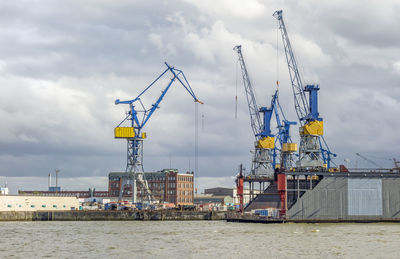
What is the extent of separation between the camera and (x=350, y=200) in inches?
5330

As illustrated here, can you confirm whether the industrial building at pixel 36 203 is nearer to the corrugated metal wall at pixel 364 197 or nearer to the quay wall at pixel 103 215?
the quay wall at pixel 103 215

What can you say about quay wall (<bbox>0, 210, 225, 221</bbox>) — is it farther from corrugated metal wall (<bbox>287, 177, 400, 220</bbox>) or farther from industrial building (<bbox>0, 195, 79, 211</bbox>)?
corrugated metal wall (<bbox>287, 177, 400, 220</bbox>)

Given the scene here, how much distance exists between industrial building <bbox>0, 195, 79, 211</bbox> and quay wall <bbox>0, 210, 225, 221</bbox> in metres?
3.98

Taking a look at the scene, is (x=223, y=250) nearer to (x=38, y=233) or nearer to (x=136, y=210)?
(x=38, y=233)

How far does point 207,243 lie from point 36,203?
284 ft

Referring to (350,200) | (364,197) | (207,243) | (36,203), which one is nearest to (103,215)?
(36,203)

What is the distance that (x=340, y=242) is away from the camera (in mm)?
89250

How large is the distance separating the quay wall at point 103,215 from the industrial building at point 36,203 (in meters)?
3.98

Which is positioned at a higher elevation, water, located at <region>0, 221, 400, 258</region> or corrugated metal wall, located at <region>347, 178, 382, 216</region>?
corrugated metal wall, located at <region>347, 178, 382, 216</region>

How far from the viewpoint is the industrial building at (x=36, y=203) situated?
Result: 516 ft

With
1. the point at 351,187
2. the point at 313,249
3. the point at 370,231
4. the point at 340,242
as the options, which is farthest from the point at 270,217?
the point at 313,249

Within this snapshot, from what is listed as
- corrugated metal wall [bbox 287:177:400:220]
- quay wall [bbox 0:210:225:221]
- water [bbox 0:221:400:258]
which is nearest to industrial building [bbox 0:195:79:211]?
quay wall [bbox 0:210:225:221]

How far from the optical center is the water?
76.4m

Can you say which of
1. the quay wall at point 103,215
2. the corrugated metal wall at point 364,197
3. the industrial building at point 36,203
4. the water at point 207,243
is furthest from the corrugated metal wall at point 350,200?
the industrial building at point 36,203
